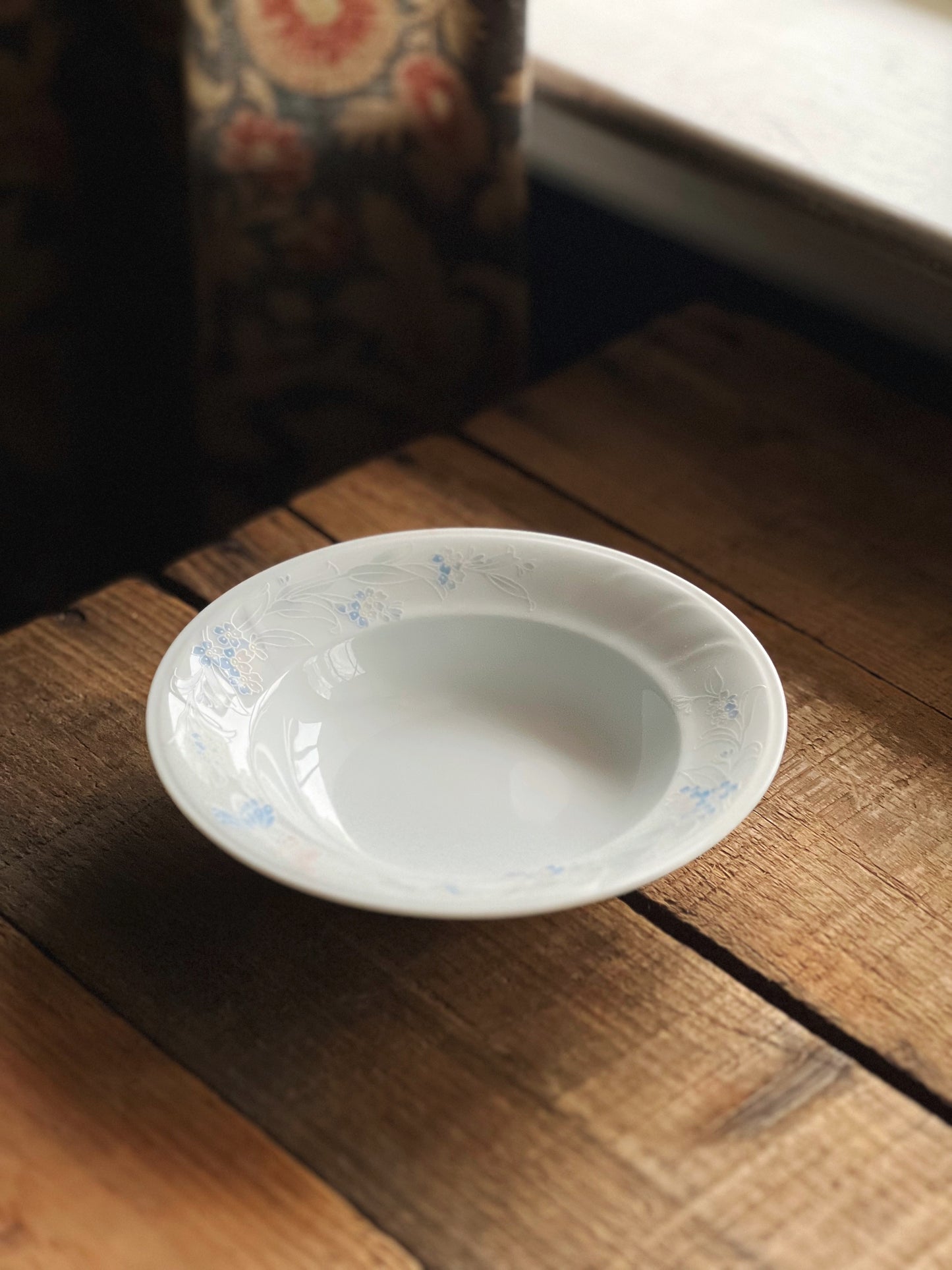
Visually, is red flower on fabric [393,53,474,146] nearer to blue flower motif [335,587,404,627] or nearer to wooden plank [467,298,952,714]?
wooden plank [467,298,952,714]

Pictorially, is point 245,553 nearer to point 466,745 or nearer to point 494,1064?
point 466,745

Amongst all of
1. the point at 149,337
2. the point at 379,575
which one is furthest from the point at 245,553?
the point at 149,337

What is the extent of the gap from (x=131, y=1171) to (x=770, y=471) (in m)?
0.64

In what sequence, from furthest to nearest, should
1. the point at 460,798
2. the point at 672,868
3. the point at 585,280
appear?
1. the point at 585,280
2. the point at 460,798
3. the point at 672,868

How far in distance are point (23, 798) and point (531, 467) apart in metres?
0.43

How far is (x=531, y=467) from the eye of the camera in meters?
0.94

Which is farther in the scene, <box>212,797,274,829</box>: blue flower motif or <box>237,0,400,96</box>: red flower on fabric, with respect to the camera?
<box>237,0,400,96</box>: red flower on fabric

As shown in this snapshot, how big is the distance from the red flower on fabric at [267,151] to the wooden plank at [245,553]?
38cm

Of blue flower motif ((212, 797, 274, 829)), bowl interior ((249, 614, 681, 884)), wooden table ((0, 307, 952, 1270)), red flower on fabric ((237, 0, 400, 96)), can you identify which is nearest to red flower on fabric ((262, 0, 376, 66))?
red flower on fabric ((237, 0, 400, 96))

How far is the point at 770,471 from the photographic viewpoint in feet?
3.10

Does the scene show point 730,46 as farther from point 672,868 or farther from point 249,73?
point 672,868

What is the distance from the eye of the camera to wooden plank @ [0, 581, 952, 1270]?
509mm

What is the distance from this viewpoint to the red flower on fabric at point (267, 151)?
1084 millimetres

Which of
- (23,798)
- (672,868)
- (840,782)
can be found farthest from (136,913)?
(840,782)
